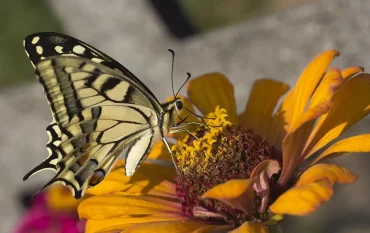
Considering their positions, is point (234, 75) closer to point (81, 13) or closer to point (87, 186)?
point (81, 13)

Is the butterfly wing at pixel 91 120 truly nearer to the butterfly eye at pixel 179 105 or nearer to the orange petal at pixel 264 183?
the butterfly eye at pixel 179 105

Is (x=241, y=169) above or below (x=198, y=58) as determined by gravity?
below

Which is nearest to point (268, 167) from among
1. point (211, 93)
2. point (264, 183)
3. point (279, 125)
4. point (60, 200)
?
point (264, 183)

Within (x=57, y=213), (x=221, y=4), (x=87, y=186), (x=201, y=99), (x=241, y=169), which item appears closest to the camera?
(x=241, y=169)

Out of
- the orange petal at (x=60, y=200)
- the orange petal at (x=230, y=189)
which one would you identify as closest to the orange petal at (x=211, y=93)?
the orange petal at (x=230, y=189)

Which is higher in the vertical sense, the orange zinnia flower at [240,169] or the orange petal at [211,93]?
the orange petal at [211,93]

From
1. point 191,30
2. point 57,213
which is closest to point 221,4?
point 191,30

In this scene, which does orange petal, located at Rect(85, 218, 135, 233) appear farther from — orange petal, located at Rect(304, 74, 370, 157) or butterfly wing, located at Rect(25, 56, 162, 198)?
orange petal, located at Rect(304, 74, 370, 157)
